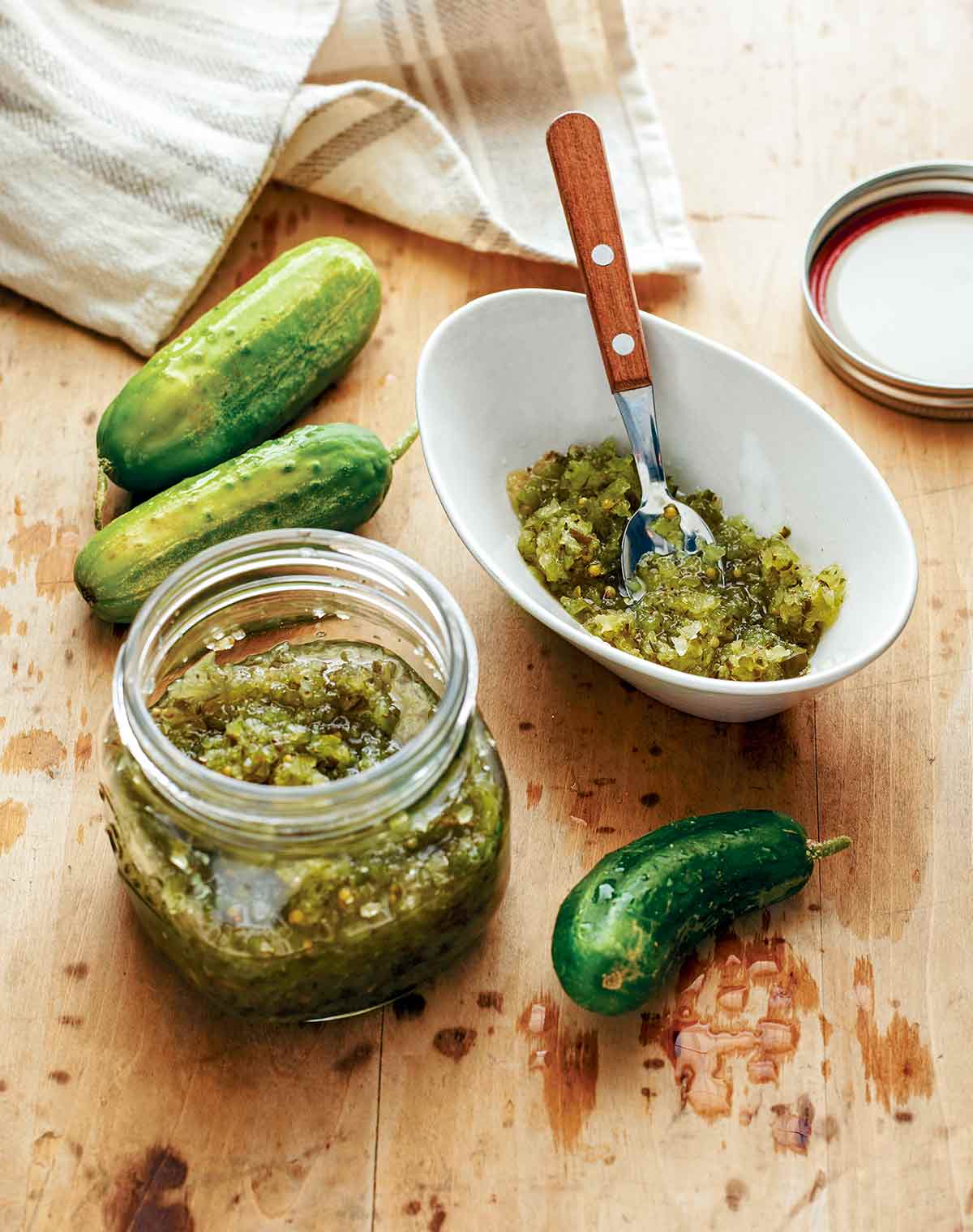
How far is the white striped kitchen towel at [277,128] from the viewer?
2.07 meters

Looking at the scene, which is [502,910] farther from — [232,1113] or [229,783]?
[229,783]

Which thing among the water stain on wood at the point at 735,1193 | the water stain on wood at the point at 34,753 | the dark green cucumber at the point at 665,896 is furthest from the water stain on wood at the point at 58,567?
the water stain on wood at the point at 735,1193

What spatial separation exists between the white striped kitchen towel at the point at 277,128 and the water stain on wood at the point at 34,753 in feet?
2.31

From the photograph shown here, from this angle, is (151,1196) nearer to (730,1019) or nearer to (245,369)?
(730,1019)

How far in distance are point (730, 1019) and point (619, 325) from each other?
2.92ft

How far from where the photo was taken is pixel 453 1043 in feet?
4.81

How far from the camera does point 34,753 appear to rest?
5.47ft

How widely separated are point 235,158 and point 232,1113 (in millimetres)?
1476

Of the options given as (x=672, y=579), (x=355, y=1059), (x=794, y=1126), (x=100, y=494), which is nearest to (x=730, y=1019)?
(x=794, y=1126)

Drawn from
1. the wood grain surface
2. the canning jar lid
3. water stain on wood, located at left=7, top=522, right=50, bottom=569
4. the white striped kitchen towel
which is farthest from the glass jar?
the canning jar lid

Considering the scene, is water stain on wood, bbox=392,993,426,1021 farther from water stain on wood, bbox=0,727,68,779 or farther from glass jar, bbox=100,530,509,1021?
water stain on wood, bbox=0,727,68,779

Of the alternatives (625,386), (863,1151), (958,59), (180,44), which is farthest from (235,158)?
(863,1151)

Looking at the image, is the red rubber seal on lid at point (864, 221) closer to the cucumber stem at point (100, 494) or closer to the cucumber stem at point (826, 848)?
the cucumber stem at point (826, 848)

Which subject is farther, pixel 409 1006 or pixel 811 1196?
pixel 409 1006
